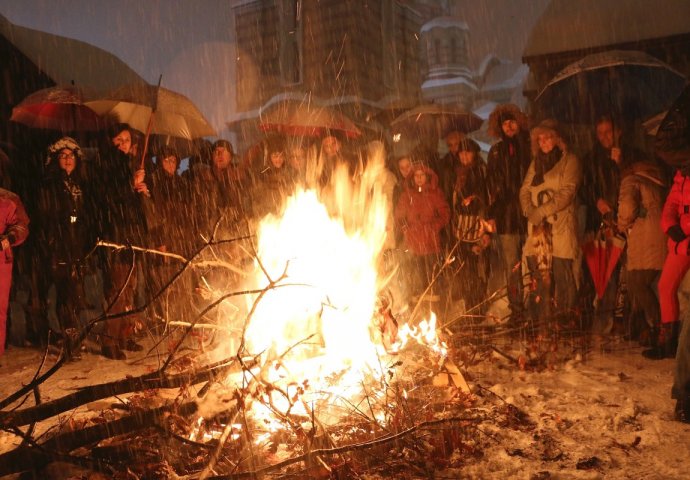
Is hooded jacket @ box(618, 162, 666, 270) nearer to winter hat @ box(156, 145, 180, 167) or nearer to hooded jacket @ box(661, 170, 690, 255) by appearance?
hooded jacket @ box(661, 170, 690, 255)

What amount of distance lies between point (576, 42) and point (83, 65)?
11262 mm

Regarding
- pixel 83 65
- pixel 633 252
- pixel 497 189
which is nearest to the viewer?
pixel 633 252

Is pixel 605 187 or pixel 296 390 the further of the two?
pixel 605 187

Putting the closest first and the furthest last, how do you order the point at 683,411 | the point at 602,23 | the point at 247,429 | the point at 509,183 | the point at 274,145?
the point at 247,429
the point at 683,411
the point at 509,183
the point at 274,145
the point at 602,23

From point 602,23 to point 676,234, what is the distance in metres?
7.20

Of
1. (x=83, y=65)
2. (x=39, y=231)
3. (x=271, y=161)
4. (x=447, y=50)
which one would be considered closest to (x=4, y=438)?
(x=39, y=231)

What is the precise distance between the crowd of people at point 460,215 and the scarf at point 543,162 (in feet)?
0.08

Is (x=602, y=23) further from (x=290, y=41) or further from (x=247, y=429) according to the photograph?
(x=290, y=41)

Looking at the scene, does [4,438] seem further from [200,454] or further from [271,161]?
[271,161]

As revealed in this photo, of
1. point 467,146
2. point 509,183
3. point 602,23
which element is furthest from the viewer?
point 602,23

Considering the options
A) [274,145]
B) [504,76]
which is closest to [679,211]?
[274,145]

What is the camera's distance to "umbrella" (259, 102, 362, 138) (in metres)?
9.05

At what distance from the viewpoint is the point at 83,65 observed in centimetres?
1405

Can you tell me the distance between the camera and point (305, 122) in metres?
9.02
